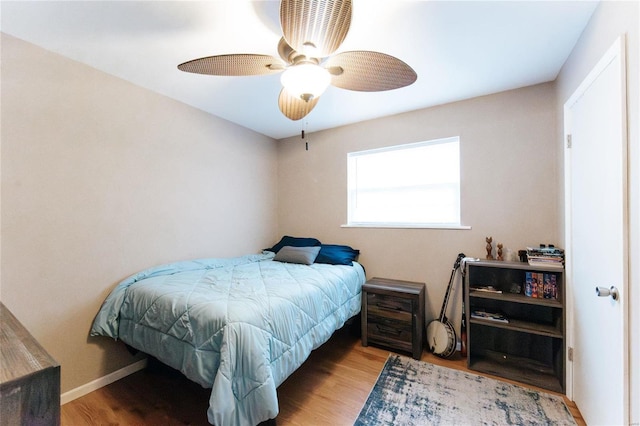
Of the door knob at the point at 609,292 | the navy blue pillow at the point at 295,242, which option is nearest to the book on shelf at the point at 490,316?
the door knob at the point at 609,292

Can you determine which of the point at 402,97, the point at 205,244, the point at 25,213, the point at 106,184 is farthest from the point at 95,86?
the point at 402,97

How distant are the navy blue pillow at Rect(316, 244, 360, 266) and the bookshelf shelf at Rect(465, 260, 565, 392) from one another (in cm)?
116

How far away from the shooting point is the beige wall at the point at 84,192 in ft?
5.55

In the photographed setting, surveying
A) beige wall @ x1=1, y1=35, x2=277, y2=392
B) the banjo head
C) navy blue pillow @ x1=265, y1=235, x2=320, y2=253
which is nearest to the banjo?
the banjo head

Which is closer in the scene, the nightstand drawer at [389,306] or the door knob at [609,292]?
the door knob at [609,292]

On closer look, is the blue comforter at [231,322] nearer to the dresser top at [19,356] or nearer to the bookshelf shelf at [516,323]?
the dresser top at [19,356]

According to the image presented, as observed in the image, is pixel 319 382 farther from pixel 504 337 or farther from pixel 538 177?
pixel 538 177

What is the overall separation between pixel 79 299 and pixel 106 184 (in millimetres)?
865

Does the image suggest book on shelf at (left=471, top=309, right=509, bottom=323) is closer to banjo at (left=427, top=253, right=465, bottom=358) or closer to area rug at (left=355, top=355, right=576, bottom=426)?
banjo at (left=427, top=253, right=465, bottom=358)

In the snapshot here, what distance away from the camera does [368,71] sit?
1493mm

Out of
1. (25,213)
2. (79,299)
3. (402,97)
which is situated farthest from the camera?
(402,97)

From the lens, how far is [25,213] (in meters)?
1.70

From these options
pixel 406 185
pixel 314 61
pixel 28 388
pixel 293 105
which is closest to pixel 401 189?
pixel 406 185

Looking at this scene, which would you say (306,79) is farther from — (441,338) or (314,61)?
(441,338)
